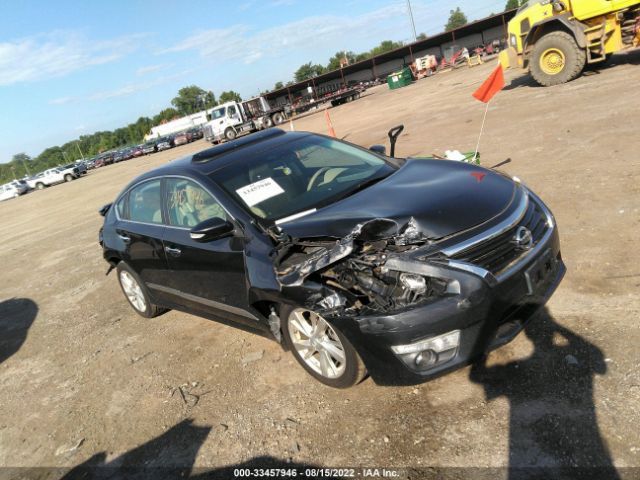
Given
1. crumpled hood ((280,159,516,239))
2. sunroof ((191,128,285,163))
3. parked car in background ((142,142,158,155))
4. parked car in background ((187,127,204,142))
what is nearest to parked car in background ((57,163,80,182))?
parked car in background ((142,142,158,155))

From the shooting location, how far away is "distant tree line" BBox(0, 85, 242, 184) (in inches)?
4491

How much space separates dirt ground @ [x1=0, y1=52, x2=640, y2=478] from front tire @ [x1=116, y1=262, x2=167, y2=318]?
17 cm

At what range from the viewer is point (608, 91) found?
10.7 metres

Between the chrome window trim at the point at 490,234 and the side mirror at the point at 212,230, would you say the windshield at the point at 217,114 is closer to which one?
the side mirror at the point at 212,230

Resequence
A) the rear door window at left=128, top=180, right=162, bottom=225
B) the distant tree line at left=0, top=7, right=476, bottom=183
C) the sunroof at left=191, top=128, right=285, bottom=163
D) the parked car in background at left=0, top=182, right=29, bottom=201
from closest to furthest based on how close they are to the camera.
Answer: the sunroof at left=191, top=128, right=285, bottom=163
the rear door window at left=128, top=180, right=162, bottom=225
the parked car in background at left=0, top=182, right=29, bottom=201
the distant tree line at left=0, top=7, right=476, bottom=183

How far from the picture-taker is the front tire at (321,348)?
303 cm

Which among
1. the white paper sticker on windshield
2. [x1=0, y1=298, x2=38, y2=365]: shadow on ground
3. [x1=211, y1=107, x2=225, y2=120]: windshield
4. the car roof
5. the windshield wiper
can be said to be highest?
[x1=211, y1=107, x2=225, y2=120]: windshield

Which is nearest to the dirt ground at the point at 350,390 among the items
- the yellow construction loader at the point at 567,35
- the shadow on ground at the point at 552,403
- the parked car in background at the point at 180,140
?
the shadow on ground at the point at 552,403

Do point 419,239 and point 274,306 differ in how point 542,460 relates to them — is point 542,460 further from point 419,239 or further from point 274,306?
point 274,306

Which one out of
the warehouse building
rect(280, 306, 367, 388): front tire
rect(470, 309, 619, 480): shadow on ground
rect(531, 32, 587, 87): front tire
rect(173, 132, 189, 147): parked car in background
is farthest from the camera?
rect(173, 132, 189, 147): parked car in background

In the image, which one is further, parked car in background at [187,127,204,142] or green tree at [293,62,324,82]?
green tree at [293,62,324,82]

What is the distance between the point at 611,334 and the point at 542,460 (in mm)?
1188

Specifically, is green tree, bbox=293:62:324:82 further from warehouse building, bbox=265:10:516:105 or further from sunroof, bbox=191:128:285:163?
sunroof, bbox=191:128:285:163

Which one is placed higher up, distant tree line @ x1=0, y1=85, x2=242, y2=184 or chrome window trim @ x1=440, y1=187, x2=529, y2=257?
distant tree line @ x1=0, y1=85, x2=242, y2=184
